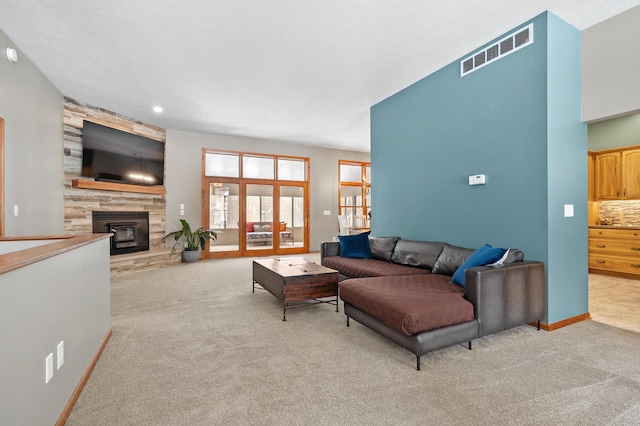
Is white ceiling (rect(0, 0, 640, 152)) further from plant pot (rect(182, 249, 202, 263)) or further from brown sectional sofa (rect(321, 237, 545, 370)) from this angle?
plant pot (rect(182, 249, 202, 263))

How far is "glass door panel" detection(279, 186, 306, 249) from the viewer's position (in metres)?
8.44

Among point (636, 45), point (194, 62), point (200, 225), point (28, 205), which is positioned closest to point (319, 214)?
point (200, 225)

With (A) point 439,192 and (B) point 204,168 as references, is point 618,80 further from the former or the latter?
(B) point 204,168

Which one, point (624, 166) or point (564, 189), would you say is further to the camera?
point (624, 166)

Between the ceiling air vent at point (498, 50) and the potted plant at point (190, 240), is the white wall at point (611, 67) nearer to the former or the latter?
the ceiling air vent at point (498, 50)

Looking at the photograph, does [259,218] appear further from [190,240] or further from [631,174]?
[631,174]

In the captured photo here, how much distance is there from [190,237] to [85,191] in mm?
2170

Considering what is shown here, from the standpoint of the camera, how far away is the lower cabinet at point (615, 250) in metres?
5.11

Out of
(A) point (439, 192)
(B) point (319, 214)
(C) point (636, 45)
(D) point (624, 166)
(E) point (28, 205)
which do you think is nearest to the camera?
(C) point (636, 45)

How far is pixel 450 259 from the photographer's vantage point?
11.7 ft

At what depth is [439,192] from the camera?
430 centimetres

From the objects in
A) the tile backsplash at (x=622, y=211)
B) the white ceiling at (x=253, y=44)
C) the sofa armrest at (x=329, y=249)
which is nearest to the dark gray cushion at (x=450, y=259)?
the sofa armrest at (x=329, y=249)

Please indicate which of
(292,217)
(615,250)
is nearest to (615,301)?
(615,250)

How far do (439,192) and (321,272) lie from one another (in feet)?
6.62
